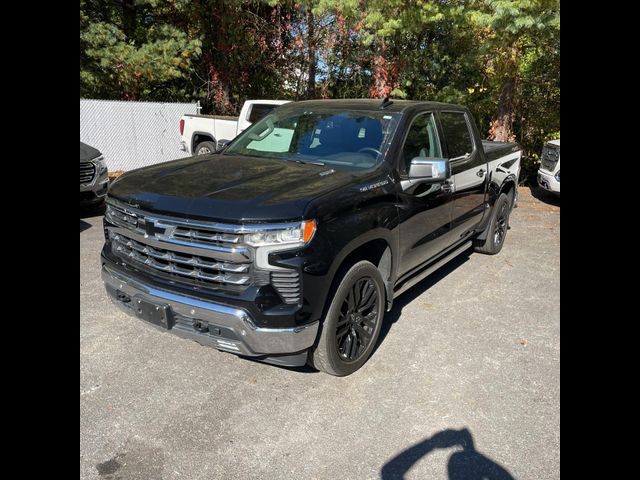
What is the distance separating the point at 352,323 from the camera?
11.1 ft

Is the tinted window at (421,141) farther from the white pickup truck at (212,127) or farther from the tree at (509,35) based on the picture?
the white pickup truck at (212,127)

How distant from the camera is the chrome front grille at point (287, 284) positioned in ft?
9.11

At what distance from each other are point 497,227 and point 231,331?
4466 mm

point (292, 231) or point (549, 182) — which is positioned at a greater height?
point (292, 231)

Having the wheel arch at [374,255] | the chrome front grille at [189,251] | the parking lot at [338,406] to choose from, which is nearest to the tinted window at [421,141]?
the wheel arch at [374,255]

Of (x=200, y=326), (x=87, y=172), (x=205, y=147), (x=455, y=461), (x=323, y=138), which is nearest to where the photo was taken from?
(x=455, y=461)

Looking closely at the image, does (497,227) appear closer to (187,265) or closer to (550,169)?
(550,169)

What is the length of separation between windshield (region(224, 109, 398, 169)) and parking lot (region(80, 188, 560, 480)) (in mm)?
1525

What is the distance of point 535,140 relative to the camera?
12.9 meters

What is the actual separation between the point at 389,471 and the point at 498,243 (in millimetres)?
4459

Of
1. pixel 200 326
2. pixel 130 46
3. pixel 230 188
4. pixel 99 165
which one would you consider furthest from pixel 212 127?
pixel 200 326
